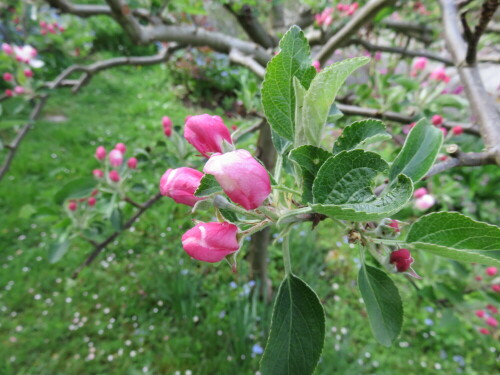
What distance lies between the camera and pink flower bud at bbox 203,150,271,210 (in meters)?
0.33

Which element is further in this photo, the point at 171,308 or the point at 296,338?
the point at 171,308

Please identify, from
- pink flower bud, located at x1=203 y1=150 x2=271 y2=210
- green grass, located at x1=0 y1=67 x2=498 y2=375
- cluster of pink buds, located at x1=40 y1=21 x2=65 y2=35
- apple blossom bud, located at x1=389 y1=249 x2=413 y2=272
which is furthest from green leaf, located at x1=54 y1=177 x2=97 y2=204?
cluster of pink buds, located at x1=40 y1=21 x2=65 y2=35

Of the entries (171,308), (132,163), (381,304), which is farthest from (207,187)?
(171,308)

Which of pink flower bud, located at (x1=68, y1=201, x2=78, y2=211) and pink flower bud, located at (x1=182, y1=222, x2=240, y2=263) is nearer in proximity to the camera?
pink flower bud, located at (x1=182, y1=222, x2=240, y2=263)

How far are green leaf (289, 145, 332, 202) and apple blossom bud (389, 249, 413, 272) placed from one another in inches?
6.4

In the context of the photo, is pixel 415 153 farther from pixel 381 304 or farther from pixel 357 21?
pixel 357 21

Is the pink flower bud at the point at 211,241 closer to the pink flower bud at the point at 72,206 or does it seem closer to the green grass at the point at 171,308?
the green grass at the point at 171,308

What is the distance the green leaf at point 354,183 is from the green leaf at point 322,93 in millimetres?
73

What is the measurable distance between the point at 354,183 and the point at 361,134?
0.32 ft

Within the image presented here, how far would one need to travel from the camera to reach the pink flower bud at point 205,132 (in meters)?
0.42

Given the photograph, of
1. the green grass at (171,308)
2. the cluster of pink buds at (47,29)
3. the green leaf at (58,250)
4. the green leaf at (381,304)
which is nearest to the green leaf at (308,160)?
the green leaf at (381,304)

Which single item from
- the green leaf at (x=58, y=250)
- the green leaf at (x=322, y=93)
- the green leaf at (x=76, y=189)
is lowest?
the green leaf at (x=58, y=250)

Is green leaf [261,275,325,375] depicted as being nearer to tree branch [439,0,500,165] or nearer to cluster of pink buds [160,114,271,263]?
cluster of pink buds [160,114,271,263]

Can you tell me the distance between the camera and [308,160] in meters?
0.38
